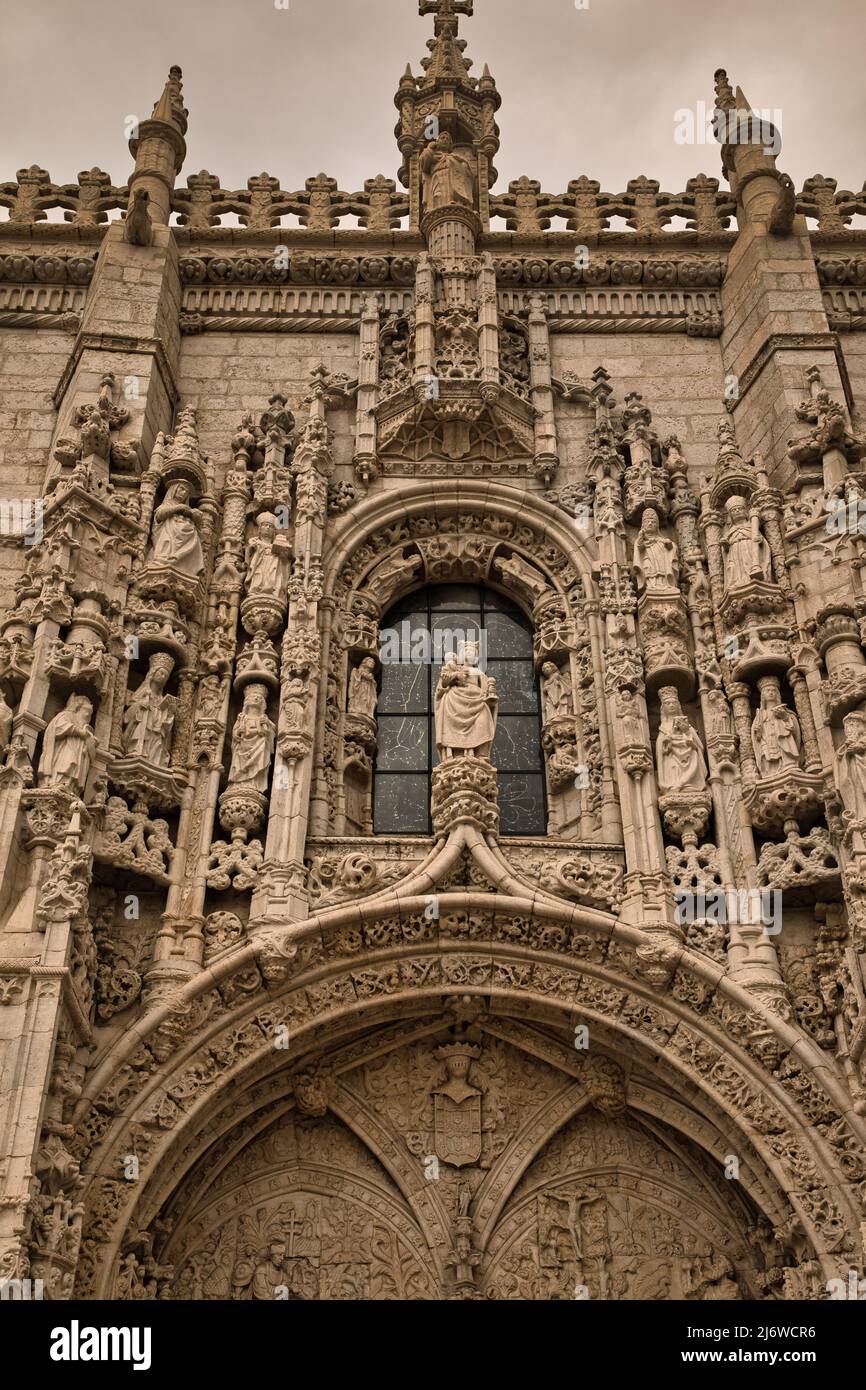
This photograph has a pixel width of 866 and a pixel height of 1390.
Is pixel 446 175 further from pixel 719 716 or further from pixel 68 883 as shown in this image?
pixel 68 883

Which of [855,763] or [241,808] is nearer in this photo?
[855,763]

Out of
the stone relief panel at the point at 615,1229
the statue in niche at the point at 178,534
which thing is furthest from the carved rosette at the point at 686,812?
the statue in niche at the point at 178,534

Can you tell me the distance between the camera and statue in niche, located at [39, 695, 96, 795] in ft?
37.2

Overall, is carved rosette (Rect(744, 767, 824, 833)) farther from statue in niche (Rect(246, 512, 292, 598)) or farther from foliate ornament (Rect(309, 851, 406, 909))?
statue in niche (Rect(246, 512, 292, 598))

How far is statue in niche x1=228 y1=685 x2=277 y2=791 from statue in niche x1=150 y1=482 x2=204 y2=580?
1.20 meters

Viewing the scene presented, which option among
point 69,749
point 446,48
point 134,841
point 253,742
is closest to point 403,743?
point 253,742

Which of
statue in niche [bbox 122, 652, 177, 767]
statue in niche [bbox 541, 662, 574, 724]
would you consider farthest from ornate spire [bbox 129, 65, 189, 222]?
statue in niche [bbox 541, 662, 574, 724]

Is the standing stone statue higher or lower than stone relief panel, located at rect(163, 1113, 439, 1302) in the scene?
higher

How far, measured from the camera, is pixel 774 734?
12.4 meters

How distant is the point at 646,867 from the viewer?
1204 cm

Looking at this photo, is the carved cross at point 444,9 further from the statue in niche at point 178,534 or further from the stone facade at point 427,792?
the statue in niche at point 178,534

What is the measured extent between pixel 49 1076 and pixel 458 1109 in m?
3.15

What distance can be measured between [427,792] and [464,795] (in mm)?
1365
